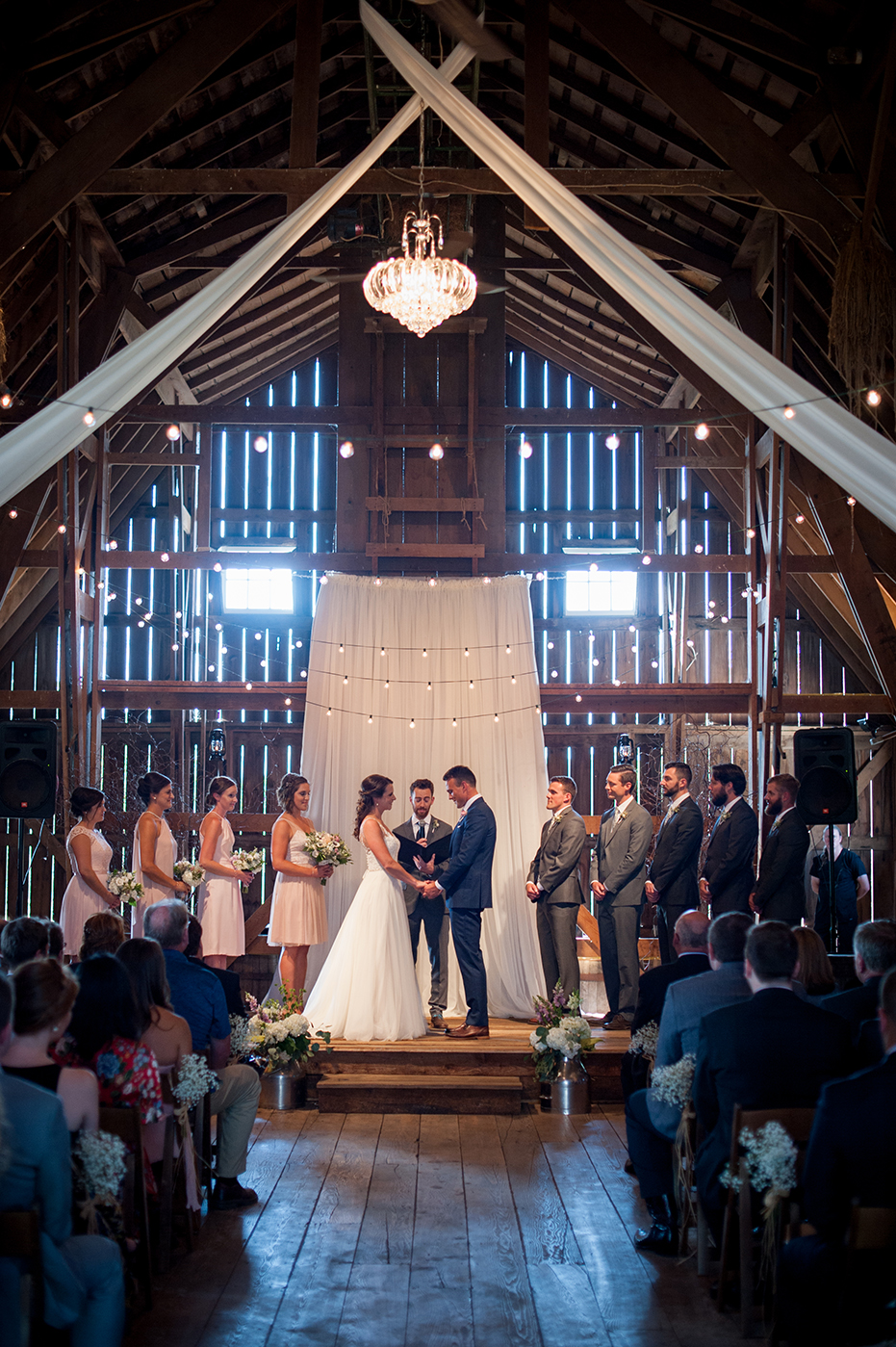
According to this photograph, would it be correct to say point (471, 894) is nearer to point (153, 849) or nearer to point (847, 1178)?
point (153, 849)

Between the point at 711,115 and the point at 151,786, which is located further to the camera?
the point at 151,786

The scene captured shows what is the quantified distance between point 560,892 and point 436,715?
7.49 feet

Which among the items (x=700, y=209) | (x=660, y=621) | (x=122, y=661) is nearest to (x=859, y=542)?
(x=700, y=209)

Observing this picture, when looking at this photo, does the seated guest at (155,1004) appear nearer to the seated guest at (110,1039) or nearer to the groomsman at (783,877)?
the seated guest at (110,1039)

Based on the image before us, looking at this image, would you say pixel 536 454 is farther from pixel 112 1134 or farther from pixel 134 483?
pixel 112 1134

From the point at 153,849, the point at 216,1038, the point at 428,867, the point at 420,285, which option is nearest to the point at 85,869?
the point at 153,849

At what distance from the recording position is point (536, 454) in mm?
14711

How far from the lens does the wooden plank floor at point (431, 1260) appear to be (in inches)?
149

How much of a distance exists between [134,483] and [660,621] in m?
6.00

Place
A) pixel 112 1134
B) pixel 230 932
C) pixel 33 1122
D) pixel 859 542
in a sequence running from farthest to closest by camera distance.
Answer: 1. pixel 859 542
2. pixel 230 932
3. pixel 112 1134
4. pixel 33 1122

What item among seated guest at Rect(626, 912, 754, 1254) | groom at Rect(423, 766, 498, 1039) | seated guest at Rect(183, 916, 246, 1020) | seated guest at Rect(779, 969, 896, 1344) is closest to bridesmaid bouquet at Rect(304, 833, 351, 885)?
groom at Rect(423, 766, 498, 1039)

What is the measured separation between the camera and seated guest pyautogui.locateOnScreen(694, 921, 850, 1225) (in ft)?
12.4

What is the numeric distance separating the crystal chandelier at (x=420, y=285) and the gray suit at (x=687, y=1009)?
4682 mm

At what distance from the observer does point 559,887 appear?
27.2ft
